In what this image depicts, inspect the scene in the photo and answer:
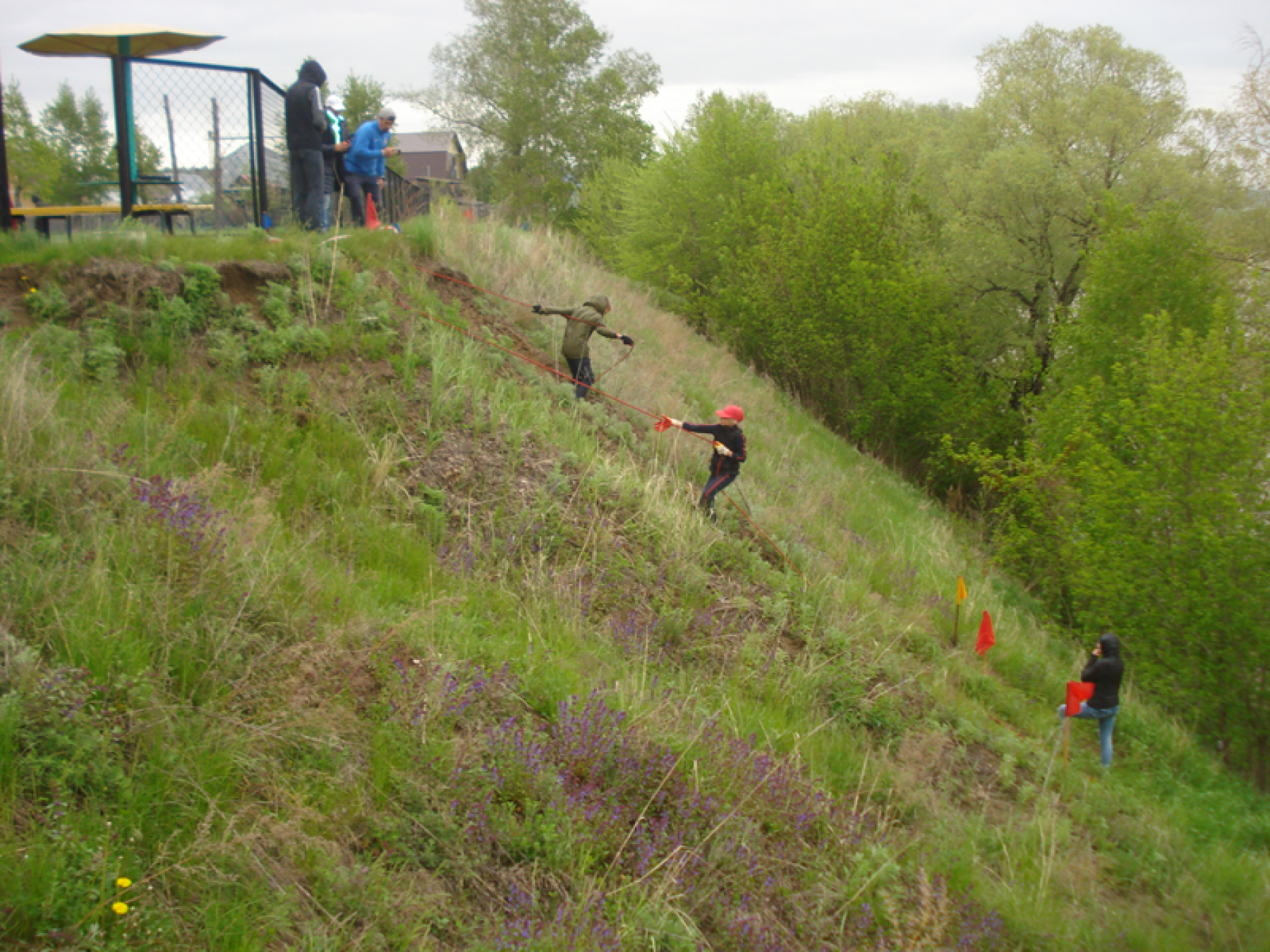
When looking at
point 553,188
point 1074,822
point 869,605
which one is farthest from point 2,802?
point 553,188

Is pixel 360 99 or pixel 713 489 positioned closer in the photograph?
pixel 713 489

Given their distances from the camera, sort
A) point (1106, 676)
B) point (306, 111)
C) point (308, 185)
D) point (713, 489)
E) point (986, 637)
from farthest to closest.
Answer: point (308, 185) → point (306, 111) → point (713, 489) → point (986, 637) → point (1106, 676)

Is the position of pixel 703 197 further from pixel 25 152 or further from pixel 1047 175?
pixel 25 152

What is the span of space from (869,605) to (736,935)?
501 centimetres

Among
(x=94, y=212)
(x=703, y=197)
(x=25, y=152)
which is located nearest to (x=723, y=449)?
(x=94, y=212)

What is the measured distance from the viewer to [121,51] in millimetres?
7844

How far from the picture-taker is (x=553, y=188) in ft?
130

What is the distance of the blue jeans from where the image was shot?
24.4ft

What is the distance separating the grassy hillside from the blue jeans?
303 mm

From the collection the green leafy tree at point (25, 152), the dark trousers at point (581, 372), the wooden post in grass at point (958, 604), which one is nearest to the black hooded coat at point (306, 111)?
the dark trousers at point (581, 372)

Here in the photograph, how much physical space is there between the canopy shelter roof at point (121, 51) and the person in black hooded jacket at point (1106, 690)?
33.6 ft

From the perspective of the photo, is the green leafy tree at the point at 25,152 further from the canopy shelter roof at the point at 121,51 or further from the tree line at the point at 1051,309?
the canopy shelter roof at the point at 121,51

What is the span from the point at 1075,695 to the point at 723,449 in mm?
3939

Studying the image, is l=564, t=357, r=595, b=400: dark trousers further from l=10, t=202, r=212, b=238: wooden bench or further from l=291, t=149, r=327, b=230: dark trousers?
l=10, t=202, r=212, b=238: wooden bench
